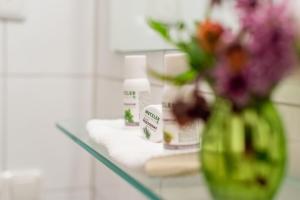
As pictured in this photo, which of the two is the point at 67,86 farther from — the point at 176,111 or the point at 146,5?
the point at 176,111

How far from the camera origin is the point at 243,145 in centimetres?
38

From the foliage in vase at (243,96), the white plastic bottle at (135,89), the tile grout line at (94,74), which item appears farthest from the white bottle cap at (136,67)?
the tile grout line at (94,74)

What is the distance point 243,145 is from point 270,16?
0.32ft

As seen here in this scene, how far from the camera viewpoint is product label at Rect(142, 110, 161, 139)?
646mm

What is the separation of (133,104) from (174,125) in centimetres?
19

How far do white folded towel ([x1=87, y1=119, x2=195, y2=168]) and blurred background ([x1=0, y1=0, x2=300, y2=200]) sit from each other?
357 mm

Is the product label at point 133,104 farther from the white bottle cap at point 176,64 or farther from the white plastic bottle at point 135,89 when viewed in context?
the white bottle cap at point 176,64

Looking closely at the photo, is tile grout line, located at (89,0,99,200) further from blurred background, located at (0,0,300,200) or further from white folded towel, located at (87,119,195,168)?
white folded towel, located at (87,119,195,168)

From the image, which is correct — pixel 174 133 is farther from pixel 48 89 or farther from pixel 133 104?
pixel 48 89

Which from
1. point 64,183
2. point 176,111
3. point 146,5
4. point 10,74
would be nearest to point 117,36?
point 146,5

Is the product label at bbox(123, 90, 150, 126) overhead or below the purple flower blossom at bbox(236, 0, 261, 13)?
below

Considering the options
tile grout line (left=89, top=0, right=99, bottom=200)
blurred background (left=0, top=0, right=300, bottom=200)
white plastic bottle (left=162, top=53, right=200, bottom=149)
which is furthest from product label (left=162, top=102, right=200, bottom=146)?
tile grout line (left=89, top=0, right=99, bottom=200)

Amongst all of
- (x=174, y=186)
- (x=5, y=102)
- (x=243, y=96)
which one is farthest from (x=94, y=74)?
(x=243, y=96)

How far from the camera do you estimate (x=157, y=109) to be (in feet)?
2.14
